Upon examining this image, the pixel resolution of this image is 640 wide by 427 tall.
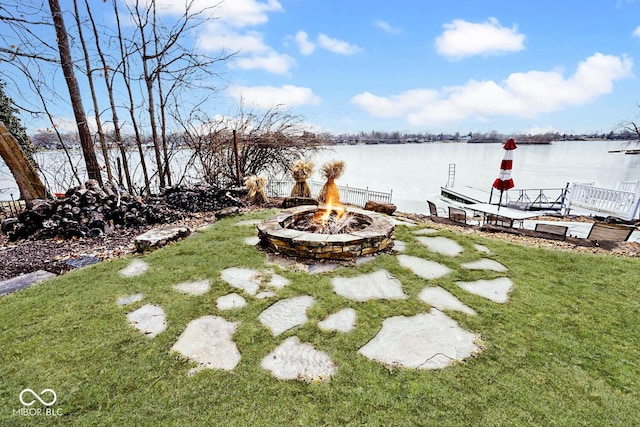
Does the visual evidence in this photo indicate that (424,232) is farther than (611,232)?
No

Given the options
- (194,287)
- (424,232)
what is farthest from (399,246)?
(194,287)

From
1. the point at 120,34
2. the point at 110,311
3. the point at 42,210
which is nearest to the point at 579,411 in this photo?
the point at 110,311

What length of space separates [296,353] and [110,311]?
5.58 ft

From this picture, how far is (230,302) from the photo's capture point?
8.29 ft

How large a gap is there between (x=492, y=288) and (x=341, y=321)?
1.69 meters

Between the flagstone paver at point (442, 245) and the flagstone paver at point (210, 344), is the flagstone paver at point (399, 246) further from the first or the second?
the flagstone paver at point (210, 344)

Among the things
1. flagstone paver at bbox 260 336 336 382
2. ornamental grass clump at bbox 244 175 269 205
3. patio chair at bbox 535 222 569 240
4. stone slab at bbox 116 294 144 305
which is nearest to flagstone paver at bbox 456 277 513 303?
flagstone paver at bbox 260 336 336 382

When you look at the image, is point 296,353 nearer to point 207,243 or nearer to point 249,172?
point 207,243

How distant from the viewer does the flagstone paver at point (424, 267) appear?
309 centimetres

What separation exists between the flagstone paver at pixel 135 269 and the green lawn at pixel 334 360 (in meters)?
0.10

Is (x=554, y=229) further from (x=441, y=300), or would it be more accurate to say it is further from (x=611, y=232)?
(x=441, y=300)

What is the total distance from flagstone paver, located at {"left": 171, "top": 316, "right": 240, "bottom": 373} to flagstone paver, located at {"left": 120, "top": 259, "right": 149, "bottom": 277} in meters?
1.37

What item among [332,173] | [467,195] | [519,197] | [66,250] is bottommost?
[467,195]

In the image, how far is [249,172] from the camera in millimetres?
9484
